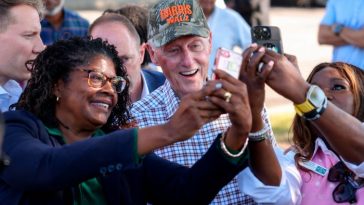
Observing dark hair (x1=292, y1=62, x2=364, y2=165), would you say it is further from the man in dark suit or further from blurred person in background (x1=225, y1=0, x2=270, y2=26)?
blurred person in background (x1=225, y1=0, x2=270, y2=26)

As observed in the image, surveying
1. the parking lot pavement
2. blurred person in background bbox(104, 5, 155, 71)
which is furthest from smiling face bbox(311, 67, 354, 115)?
the parking lot pavement

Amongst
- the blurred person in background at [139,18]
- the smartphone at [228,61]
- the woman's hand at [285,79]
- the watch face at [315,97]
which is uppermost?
the smartphone at [228,61]

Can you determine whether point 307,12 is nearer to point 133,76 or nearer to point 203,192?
point 133,76

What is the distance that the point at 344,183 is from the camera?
410 cm

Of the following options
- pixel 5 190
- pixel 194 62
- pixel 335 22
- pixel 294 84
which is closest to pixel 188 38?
pixel 194 62

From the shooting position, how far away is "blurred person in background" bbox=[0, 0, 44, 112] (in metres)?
4.89

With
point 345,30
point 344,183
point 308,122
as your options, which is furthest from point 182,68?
point 345,30

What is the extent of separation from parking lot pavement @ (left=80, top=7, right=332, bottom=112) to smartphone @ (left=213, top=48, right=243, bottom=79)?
9.07m

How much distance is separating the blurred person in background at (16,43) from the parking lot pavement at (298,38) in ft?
25.5

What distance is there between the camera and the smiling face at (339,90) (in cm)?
429

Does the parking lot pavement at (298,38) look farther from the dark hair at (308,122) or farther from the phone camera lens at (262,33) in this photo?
the phone camera lens at (262,33)

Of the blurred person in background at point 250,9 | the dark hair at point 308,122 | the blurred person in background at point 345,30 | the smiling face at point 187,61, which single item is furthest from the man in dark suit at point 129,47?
the blurred person in background at point 250,9

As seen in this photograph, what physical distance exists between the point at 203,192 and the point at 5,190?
79 cm

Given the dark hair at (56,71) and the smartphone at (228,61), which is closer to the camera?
the smartphone at (228,61)
